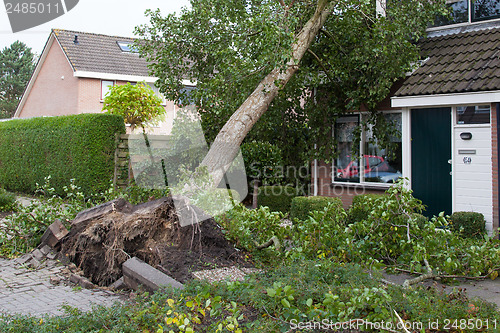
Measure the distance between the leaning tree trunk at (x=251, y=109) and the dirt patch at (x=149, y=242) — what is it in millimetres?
2428

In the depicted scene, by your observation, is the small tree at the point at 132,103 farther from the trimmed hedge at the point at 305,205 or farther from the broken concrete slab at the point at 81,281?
the broken concrete slab at the point at 81,281

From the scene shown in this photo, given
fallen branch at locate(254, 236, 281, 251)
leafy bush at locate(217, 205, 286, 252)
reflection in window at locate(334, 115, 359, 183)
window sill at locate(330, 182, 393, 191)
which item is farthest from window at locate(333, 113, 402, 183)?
fallen branch at locate(254, 236, 281, 251)

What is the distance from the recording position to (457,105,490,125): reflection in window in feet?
30.1

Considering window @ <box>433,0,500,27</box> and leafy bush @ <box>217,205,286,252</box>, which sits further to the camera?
window @ <box>433,0,500,27</box>

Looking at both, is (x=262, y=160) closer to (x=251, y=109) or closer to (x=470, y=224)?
(x=251, y=109)

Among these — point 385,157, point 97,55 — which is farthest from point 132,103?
point 97,55

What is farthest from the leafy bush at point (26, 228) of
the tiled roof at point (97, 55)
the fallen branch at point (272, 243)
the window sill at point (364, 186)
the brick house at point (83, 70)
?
the tiled roof at point (97, 55)

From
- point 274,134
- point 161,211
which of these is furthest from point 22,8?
point 274,134

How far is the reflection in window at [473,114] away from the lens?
9172mm

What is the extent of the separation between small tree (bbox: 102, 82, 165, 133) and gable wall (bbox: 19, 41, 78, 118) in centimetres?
1239

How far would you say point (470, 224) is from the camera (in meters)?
8.71

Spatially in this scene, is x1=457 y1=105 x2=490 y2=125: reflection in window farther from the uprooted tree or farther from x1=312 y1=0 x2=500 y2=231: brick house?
the uprooted tree

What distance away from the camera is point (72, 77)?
25875 mm

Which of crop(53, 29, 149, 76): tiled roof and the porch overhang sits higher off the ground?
crop(53, 29, 149, 76): tiled roof
